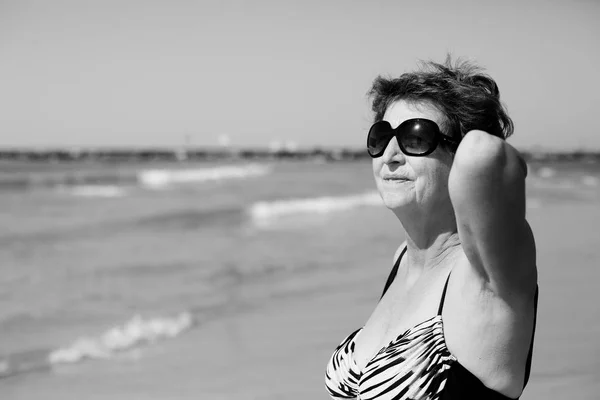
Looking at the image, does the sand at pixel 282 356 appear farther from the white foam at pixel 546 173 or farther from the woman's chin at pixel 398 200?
the white foam at pixel 546 173

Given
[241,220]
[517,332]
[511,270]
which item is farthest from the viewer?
[241,220]

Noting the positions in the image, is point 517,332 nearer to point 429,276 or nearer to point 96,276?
point 429,276

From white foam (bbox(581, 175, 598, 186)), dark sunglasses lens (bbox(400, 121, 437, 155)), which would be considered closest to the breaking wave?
white foam (bbox(581, 175, 598, 186))

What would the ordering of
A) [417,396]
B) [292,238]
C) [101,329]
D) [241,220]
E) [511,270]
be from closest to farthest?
[511,270], [417,396], [101,329], [292,238], [241,220]

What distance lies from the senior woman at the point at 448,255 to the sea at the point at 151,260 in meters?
4.81

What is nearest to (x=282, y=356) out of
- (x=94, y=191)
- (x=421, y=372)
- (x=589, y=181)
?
(x=421, y=372)

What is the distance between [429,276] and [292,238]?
12.6 m

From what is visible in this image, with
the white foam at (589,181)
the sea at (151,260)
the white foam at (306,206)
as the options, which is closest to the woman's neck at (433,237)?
the sea at (151,260)

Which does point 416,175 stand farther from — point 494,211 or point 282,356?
point 282,356

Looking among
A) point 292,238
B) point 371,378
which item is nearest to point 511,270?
point 371,378

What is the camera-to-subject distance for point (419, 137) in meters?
1.99

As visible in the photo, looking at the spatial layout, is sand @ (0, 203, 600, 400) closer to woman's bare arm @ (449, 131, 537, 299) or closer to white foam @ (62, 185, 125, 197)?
woman's bare arm @ (449, 131, 537, 299)

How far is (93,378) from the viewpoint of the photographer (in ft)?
19.5

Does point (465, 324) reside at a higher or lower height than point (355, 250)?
higher
